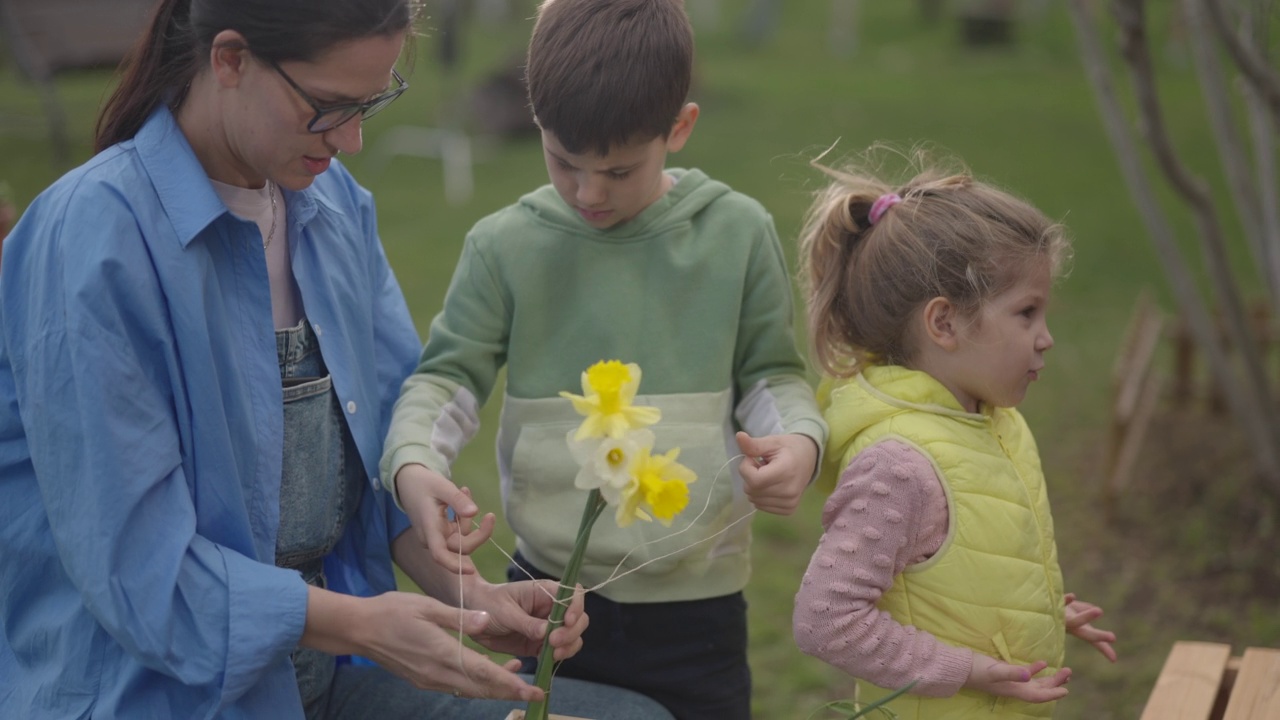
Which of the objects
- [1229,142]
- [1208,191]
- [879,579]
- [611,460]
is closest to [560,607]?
[611,460]

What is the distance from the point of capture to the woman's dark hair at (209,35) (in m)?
1.91

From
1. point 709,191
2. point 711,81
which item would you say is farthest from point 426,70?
point 709,191

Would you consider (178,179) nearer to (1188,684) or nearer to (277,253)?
(277,253)

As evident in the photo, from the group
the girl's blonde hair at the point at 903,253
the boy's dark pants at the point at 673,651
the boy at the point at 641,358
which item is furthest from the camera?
the boy's dark pants at the point at 673,651

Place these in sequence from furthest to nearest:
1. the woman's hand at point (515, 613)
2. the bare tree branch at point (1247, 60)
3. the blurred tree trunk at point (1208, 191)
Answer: the blurred tree trunk at point (1208, 191)
the bare tree branch at point (1247, 60)
the woman's hand at point (515, 613)

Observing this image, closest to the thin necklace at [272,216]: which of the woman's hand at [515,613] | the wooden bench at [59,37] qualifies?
the woman's hand at [515,613]

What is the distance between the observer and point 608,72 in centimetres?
213

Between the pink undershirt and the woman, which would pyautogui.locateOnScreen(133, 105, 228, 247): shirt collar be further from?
the pink undershirt

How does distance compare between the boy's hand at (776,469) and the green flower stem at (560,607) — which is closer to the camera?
the green flower stem at (560,607)

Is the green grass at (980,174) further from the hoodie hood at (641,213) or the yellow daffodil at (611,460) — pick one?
the yellow daffodil at (611,460)

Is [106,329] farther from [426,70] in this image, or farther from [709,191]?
[426,70]

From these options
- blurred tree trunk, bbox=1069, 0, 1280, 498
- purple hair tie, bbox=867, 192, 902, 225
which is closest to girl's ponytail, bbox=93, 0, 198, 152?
purple hair tie, bbox=867, 192, 902, 225

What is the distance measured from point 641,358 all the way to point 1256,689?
1337 millimetres

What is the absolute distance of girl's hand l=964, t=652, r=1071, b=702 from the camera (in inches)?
81.7
